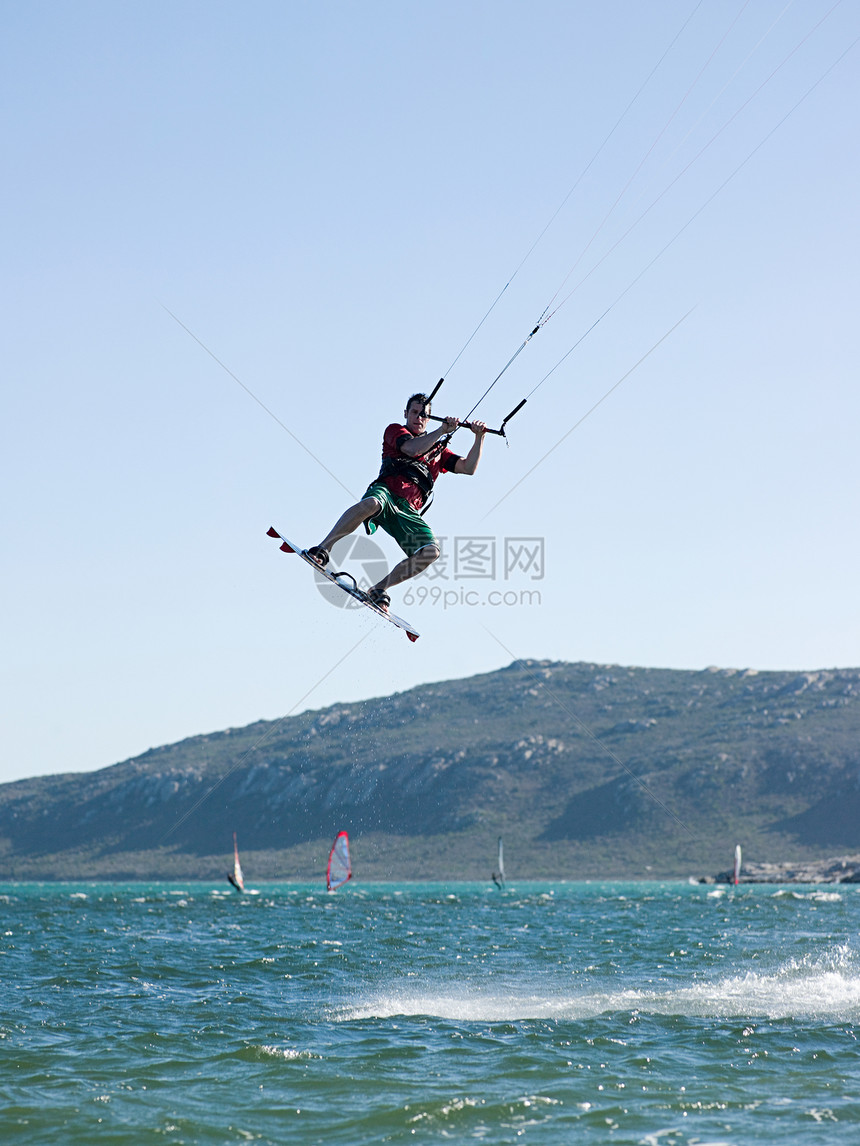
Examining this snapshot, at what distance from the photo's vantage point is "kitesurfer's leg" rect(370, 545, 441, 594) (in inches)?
622

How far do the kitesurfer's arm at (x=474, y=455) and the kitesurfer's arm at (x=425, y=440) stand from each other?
1.13ft

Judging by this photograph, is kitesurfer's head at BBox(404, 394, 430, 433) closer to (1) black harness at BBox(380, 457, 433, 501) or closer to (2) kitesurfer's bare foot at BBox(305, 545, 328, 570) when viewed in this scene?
(1) black harness at BBox(380, 457, 433, 501)

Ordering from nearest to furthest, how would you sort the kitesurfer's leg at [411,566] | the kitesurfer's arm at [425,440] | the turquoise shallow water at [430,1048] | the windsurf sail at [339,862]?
the turquoise shallow water at [430,1048] < the kitesurfer's arm at [425,440] < the kitesurfer's leg at [411,566] < the windsurf sail at [339,862]

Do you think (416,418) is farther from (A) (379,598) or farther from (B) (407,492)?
(A) (379,598)

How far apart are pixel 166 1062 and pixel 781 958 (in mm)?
19765

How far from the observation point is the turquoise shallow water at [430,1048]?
11.7m

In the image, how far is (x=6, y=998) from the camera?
67.4 ft

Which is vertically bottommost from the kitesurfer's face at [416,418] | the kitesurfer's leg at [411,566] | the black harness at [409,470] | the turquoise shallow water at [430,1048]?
the turquoise shallow water at [430,1048]

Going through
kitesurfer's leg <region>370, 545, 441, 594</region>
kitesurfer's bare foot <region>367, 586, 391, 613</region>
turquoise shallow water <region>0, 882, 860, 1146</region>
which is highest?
kitesurfer's leg <region>370, 545, 441, 594</region>

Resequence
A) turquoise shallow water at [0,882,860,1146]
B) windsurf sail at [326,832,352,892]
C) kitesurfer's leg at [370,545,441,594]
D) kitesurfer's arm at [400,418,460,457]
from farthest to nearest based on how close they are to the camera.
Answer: windsurf sail at [326,832,352,892] → kitesurfer's leg at [370,545,441,594] → kitesurfer's arm at [400,418,460,457] → turquoise shallow water at [0,882,860,1146]

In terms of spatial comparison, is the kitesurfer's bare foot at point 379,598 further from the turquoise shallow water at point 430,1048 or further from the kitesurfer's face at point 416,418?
the turquoise shallow water at point 430,1048

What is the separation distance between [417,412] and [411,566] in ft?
7.12

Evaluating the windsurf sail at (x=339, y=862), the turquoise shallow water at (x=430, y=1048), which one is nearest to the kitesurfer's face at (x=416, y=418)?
the turquoise shallow water at (x=430, y=1048)

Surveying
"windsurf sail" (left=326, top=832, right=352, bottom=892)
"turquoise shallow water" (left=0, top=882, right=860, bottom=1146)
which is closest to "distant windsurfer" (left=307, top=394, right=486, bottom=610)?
"turquoise shallow water" (left=0, top=882, right=860, bottom=1146)
